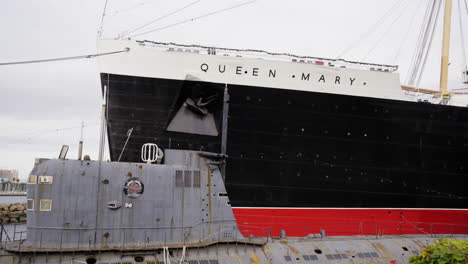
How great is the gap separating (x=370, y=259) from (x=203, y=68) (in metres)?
9.53

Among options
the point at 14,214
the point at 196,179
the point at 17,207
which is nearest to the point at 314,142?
the point at 196,179

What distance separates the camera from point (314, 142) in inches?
687

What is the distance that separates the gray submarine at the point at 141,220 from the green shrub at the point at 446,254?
189 centimetres

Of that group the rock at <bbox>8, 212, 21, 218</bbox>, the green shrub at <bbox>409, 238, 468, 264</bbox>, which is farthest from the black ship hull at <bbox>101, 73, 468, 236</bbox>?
the rock at <bbox>8, 212, 21, 218</bbox>

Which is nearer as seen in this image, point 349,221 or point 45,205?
point 45,205

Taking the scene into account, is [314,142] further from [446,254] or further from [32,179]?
[32,179]

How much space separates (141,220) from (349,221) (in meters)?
Result: 9.33

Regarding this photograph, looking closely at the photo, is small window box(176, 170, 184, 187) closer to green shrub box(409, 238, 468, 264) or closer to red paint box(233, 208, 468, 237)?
red paint box(233, 208, 468, 237)

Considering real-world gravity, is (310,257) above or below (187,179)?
below

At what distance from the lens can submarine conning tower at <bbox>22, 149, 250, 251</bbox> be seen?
1138 centimetres

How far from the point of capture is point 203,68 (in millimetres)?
17000

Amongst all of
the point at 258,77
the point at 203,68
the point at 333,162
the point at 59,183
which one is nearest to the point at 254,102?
the point at 258,77

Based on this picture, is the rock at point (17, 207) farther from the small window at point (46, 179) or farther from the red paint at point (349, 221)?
the small window at point (46, 179)

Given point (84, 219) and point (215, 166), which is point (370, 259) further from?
point (84, 219)
